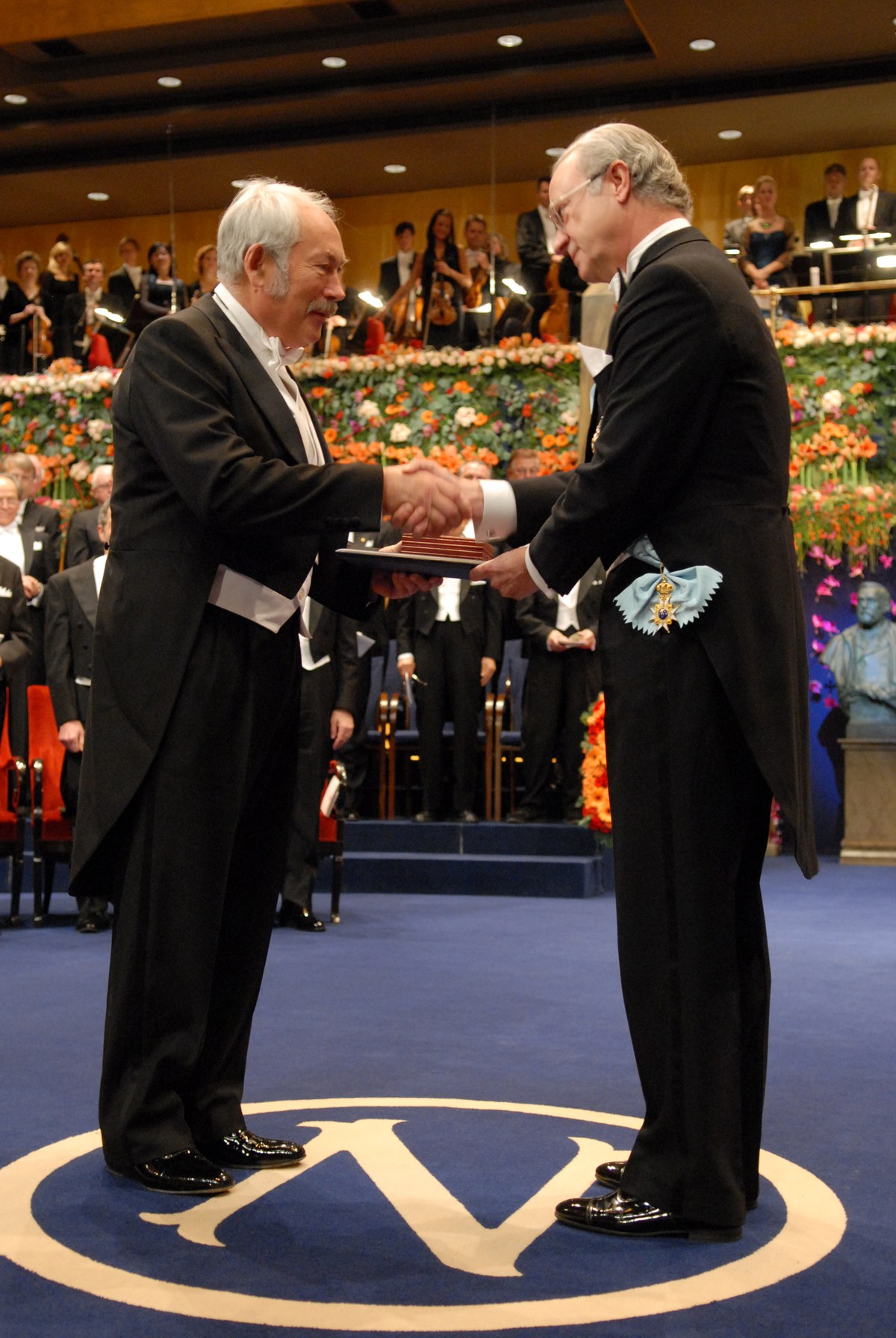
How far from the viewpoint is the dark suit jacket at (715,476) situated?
2.16 meters

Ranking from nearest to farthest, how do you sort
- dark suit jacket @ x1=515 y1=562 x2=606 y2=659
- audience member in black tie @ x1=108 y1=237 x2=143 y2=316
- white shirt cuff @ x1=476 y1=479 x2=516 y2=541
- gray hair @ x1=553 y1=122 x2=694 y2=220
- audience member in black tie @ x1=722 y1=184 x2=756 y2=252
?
gray hair @ x1=553 y1=122 x2=694 y2=220 < white shirt cuff @ x1=476 y1=479 x2=516 y2=541 < dark suit jacket @ x1=515 y1=562 x2=606 y2=659 < audience member in black tie @ x1=722 y1=184 x2=756 y2=252 < audience member in black tie @ x1=108 y1=237 x2=143 y2=316

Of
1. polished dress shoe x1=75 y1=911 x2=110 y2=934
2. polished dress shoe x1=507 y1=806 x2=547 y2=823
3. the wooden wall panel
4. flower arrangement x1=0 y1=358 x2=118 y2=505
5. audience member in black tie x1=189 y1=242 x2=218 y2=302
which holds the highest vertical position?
the wooden wall panel

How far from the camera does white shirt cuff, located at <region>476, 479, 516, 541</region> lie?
2.67 meters

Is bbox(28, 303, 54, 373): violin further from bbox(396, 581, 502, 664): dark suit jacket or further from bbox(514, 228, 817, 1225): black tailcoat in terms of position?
bbox(514, 228, 817, 1225): black tailcoat

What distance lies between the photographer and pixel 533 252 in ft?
38.4

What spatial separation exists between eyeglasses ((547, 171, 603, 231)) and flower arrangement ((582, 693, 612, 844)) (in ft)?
16.0

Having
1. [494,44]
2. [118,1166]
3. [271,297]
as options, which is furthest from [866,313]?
[118,1166]

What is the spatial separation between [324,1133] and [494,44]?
36.6 ft

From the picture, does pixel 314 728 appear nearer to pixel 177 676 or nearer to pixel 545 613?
pixel 545 613

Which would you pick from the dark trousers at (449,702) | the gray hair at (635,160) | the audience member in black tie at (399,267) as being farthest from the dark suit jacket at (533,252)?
the gray hair at (635,160)

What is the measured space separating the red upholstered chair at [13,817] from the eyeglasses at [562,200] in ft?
14.0

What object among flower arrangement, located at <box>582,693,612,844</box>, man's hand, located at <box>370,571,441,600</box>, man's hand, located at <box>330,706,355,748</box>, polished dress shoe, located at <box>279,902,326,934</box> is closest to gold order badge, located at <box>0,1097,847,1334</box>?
man's hand, located at <box>370,571,441,600</box>

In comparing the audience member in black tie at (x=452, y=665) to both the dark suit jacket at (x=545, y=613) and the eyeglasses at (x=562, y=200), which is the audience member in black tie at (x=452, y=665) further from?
the eyeglasses at (x=562, y=200)

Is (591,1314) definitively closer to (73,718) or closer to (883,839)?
(73,718)
